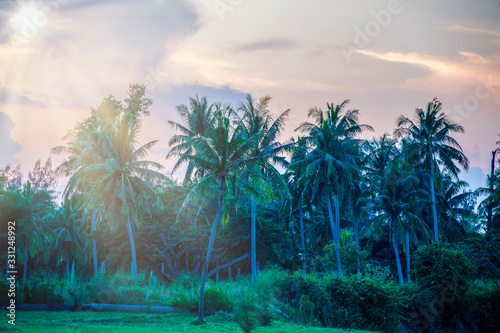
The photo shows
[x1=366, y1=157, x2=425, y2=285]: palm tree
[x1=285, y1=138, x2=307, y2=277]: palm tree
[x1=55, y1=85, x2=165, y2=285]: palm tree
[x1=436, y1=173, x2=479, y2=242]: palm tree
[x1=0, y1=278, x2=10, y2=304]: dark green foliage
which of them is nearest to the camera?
[x1=0, y1=278, x2=10, y2=304]: dark green foliage

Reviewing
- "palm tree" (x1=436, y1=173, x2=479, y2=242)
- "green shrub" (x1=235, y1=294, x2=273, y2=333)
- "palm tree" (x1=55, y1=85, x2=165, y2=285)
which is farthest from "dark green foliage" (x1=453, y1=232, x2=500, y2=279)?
"palm tree" (x1=55, y1=85, x2=165, y2=285)

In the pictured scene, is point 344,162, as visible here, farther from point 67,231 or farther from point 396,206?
point 67,231

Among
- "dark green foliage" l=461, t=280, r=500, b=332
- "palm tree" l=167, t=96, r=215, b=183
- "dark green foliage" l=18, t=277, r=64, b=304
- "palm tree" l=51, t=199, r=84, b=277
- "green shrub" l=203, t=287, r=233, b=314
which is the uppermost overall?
"palm tree" l=167, t=96, r=215, b=183

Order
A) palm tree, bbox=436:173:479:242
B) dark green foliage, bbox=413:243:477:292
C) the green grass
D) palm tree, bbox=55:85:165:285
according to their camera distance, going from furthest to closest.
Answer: palm tree, bbox=436:173:479:242 → palm tree, bbox=55:85:165:285 → dark green foliage, bbox=413:243:477:292 → the green grass

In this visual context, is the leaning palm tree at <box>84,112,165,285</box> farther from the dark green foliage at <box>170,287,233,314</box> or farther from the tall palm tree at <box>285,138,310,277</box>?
the tall palm tree at <box>285,138,310,277</box>

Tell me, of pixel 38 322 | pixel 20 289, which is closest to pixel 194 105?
pixel 20 289

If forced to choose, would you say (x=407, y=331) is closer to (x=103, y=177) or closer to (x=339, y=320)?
(x=339, y=320)

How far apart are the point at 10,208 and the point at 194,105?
17019 millimetres

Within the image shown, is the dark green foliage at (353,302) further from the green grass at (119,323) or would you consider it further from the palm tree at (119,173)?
the palm tree at (119,173)

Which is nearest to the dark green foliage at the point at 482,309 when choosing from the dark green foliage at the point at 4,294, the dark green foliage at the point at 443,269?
the dark green foliage at the point at 443,269

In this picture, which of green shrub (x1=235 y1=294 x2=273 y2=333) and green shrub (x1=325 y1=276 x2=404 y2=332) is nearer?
green shrub (x1=235 y1=294 x2=273 y2=333)

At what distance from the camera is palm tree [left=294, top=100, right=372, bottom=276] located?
115 ft

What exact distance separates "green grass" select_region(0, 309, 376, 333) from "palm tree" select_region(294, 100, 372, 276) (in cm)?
1513

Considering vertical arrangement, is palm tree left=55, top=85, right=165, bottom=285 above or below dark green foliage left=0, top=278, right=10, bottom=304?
above
